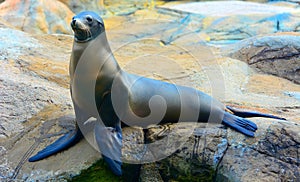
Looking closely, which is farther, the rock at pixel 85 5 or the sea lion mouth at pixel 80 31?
the rock at pixel 85 5

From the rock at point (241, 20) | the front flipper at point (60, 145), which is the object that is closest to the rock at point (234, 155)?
the front flipper at point (60, 145)

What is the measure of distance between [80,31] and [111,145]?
738 millimetres

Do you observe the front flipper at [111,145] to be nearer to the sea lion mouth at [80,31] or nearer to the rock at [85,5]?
the sea lion mouth at [80,31]

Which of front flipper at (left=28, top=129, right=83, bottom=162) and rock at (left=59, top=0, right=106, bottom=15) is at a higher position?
front flipper at (left=28, top=129, right=83, bottom=162)

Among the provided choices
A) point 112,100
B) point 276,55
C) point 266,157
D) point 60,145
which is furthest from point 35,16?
point 266,157

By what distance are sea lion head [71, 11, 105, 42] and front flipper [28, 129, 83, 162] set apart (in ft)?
2.15

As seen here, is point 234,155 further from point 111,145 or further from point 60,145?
point 60,145

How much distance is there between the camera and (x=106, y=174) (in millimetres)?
2635

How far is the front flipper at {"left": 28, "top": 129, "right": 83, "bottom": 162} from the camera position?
2660 millimetres

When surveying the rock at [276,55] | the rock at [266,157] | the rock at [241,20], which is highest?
the rock at [266,157]

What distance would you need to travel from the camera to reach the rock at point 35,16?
7090 millimetres

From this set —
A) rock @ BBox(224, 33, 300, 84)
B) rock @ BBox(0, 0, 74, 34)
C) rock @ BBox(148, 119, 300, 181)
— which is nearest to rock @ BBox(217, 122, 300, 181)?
rock @ BBox(148, 119, 300, 181)

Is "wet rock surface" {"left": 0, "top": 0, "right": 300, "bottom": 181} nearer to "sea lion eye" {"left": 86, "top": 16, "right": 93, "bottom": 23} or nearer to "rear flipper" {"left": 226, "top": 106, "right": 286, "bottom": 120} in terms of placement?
"rear flipper" {"left": 226, "top": 106, "right": 286, "bottom": 120}

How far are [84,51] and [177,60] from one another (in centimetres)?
290
